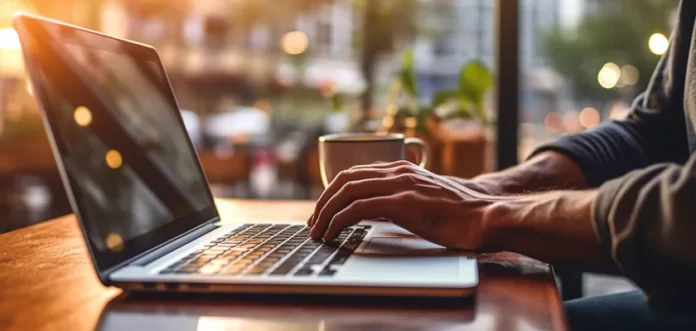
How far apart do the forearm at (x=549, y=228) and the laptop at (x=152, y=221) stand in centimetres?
5

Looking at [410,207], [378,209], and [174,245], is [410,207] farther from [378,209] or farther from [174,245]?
[174,245]

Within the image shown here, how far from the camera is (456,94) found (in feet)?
5.60

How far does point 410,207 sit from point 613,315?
0.90 feet

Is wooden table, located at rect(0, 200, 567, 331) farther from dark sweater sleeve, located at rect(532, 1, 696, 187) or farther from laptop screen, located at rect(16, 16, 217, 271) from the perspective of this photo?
dark sweater sleeve, located at rect(532, 1, 696, 187)

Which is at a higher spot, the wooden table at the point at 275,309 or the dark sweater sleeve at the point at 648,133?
the dark sweater sleeve at the point at 648,133

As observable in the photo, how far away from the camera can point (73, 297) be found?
1.75 feet

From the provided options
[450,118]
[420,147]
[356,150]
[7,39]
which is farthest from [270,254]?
[7,39]

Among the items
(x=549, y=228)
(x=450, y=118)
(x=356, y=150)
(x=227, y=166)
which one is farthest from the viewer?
(x=227, y=166)

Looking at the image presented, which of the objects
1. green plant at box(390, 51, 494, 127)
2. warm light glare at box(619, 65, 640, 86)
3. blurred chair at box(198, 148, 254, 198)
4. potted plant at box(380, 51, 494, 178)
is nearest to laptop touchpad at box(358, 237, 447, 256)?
potted plant at box(380, 51, 494, 178)

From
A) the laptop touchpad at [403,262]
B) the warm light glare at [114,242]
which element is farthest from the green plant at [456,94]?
the warm light glare at [114,242]

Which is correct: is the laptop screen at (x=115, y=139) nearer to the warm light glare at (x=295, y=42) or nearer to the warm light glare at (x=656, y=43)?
the warm light glare at (x=656, y=43)

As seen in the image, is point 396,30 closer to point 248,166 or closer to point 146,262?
point 248,166

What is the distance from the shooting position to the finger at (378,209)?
0.62 metres

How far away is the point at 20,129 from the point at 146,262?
10.4 ft
